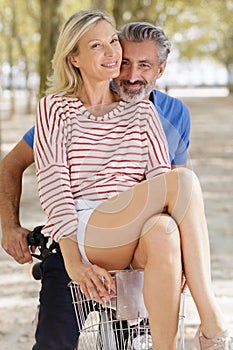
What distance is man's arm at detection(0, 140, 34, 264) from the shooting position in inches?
126

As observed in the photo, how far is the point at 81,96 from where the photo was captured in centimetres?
319

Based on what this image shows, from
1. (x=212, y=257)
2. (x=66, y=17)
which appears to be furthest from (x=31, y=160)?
(x=66, y=17)

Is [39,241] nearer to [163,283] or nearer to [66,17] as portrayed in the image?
[163,283]

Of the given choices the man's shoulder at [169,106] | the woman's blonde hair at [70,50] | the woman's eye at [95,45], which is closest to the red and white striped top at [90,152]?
the woman's blonde hair at [70,50]

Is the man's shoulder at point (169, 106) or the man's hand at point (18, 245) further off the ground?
the man's shoulder at point (169, 106)

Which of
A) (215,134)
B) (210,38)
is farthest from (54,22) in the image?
(210,38)

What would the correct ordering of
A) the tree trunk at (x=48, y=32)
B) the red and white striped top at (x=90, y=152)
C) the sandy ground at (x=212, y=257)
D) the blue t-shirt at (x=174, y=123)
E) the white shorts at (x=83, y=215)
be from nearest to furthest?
the white shorts at (x=83, y=215) → the red and white striped top at (x=90, y=152) → the blue t-shirt at (x=174, y=123) → the sandy ground at (x=212, y=257) → the tree trunk at (x=48, y=32)

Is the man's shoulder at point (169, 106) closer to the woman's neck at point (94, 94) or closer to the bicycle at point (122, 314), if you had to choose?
the woman's neck at point (94, 94)

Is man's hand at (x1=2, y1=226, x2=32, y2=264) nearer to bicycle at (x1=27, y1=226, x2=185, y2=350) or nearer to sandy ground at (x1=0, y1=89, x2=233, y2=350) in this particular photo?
bicycle at (x1=27, y1=226, x2=185, y2=350)

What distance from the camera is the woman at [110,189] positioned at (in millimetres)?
2646

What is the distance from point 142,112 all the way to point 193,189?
51 centimetres

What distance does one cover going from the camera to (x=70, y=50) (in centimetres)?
310

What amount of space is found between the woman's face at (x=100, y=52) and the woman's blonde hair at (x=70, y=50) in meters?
0.02

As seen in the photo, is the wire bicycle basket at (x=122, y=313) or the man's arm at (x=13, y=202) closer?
the wire bicycle basket at (x=122, y=313)
